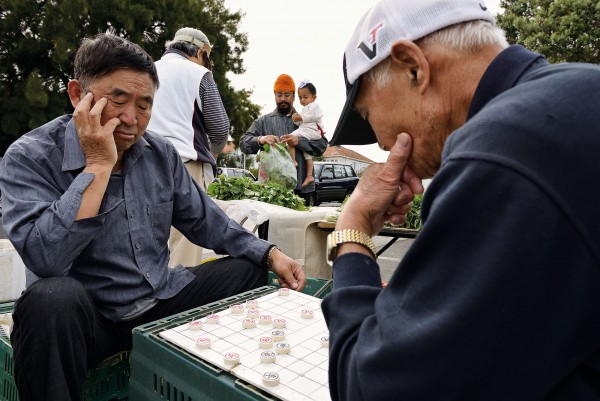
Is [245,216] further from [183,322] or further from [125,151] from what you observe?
[183,322]

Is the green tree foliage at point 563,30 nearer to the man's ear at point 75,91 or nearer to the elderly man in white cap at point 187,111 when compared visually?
the elderly man in white cap at point 187,111

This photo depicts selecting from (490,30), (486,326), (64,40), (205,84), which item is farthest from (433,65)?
(64,40)

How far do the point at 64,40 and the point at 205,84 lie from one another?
14297mm

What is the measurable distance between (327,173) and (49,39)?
34.2ft

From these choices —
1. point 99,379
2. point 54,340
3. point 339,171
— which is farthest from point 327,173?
point 54,340

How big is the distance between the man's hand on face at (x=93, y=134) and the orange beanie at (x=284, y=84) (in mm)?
3235

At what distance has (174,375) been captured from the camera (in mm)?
1233

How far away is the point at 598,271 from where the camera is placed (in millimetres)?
630

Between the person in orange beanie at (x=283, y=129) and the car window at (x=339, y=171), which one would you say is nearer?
the person in orange beanie at (x=283, y=129)

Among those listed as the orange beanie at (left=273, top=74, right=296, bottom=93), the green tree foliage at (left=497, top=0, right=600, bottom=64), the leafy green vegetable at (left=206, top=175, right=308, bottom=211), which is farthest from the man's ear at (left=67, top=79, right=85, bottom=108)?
the green tree foliage at (left=497, top=0, right=600, bottom=64)

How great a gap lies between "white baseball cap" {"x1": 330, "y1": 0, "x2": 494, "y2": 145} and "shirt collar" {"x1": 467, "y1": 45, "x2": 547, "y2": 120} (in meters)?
0.14

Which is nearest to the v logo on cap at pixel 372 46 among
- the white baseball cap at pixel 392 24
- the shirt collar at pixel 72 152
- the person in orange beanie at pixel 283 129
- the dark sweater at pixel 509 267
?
the white baseball cap at pixel 392 24

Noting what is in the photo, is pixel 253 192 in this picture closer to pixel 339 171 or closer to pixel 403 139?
pixel 403 139

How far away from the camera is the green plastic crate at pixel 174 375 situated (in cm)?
110
